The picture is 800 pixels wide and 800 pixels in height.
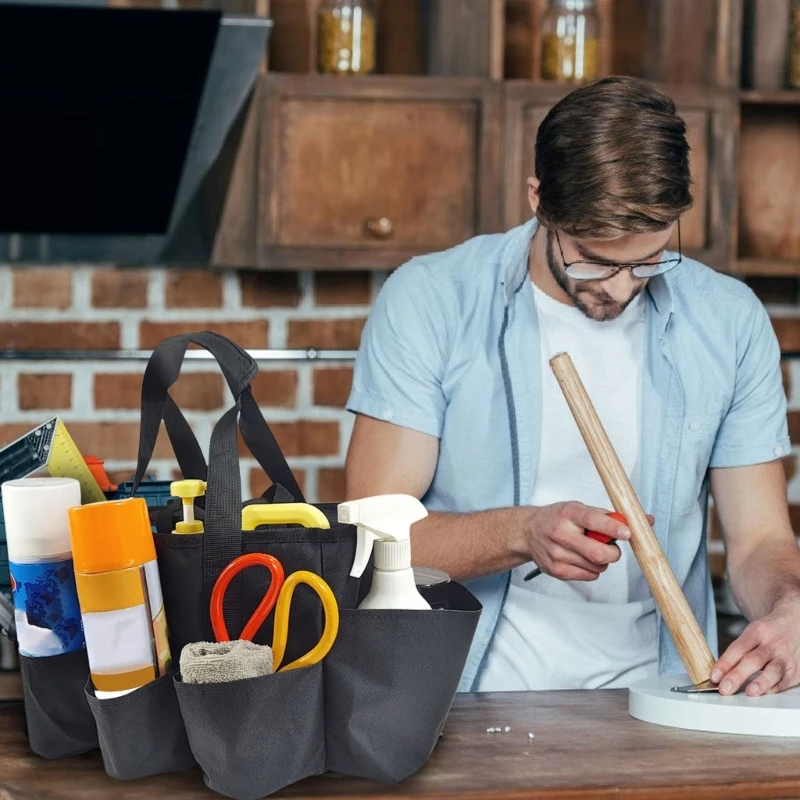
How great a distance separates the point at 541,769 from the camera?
92cm

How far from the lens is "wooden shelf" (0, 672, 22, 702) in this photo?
1097 mm

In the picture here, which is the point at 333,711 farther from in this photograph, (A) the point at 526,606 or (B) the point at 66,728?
(A) the point at 526,606

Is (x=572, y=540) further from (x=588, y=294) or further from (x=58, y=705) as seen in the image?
(x=58, y=705)

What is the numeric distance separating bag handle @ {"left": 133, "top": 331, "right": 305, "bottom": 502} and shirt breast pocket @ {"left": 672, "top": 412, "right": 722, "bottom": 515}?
567mm

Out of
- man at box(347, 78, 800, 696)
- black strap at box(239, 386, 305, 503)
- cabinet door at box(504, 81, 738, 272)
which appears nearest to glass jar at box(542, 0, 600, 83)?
cabinet door at box(504, 81, 738, 272)

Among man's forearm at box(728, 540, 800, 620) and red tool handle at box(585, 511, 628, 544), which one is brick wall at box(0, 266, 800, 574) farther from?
red tool handle at box(585, 511, 628, 544)

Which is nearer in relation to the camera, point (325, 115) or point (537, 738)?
point (537, 738)

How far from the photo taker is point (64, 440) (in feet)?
3.15

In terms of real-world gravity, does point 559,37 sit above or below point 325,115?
above

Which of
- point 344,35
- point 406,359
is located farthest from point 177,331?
point 406,359

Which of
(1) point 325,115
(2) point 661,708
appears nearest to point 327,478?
(1) point 325,115

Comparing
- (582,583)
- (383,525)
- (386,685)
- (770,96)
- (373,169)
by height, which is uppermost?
(770,96)

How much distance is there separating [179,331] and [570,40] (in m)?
0.78

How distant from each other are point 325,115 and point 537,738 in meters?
1.14
